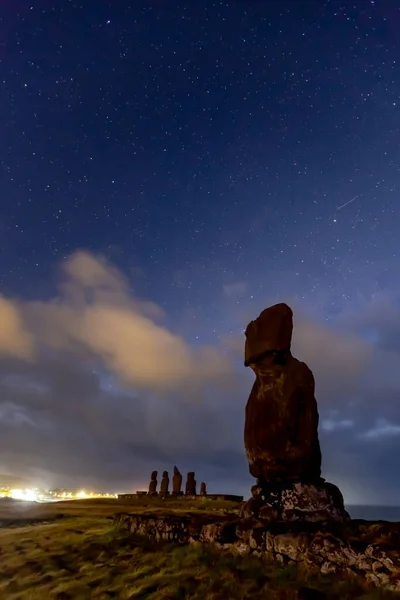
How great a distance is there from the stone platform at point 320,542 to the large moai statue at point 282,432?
1.00 m

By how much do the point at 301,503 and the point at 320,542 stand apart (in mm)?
2864

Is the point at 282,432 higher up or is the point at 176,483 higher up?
the point at 282,432

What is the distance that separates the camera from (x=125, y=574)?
11.7 m

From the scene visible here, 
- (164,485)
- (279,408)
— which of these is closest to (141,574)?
(279,408)

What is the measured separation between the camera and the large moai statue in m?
12.4

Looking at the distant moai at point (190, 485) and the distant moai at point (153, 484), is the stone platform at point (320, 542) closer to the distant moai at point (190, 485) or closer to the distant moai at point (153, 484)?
the distant moai at point (190, 485)

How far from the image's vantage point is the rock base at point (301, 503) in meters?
12.0

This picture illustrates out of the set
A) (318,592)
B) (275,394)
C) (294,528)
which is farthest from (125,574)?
(275,394)

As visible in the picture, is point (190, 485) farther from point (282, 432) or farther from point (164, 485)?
point (282, 432)

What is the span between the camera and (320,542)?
9.40 metres

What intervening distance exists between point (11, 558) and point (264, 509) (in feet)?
32.8

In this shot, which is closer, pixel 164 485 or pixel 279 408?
pixel 279 408

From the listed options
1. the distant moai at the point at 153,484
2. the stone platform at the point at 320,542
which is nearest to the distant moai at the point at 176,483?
the distant moai at the point at 153,484

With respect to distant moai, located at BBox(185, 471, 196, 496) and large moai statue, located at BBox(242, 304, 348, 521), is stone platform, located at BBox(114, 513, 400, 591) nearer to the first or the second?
large moai statue, located at BBox(242, 304, 348, 521)
